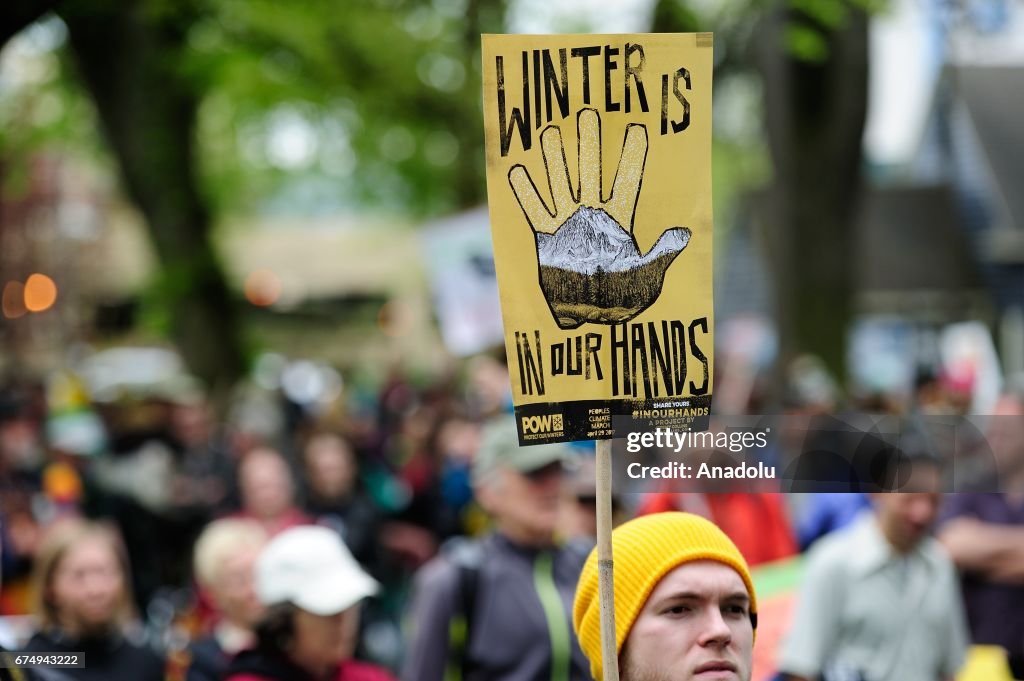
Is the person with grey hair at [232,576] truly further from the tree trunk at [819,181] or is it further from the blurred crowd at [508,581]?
the tree trunk at [819,181]

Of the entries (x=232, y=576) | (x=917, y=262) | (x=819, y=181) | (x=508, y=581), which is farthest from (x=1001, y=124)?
(x=508, y=581)

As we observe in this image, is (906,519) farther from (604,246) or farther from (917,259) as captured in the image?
(917,259)

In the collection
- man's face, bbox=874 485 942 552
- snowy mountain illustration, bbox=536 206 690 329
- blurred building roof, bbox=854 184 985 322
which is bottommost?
blurred building roof, bbox=854 184 985 322

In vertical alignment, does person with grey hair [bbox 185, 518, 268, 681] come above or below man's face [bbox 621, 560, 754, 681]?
below

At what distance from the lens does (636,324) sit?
2.65 metres

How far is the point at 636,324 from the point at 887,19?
30.7 ft

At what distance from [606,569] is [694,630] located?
0.92 ft

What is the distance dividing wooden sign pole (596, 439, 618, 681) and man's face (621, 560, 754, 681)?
7.8 inches

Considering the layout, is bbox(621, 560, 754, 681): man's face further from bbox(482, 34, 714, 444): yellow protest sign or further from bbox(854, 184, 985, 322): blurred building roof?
bbox(854, 184, 985, 322): blurred building roof

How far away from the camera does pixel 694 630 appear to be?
110 inches

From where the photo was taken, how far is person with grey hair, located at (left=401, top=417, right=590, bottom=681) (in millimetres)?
4293

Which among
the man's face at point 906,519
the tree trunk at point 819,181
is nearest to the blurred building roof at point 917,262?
the tree trunk at point 819,181

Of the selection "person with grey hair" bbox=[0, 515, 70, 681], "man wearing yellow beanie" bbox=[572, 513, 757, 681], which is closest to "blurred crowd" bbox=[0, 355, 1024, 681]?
"person with grey hair" bbox=[0, 515, 70, 681]

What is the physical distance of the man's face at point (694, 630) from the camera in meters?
2.73
